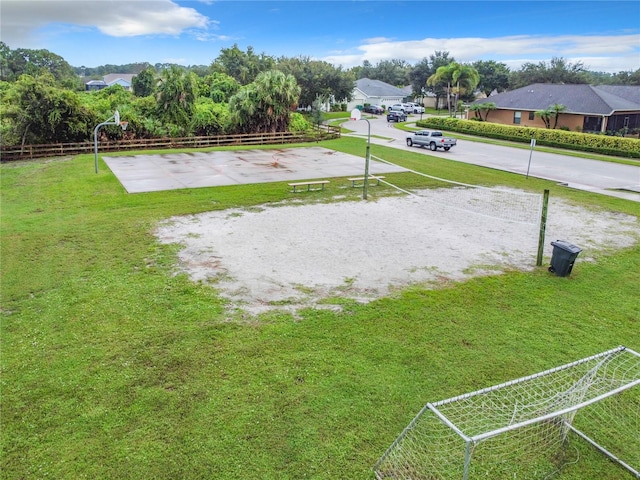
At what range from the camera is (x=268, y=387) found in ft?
21.5

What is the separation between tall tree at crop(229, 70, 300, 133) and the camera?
34688 mm

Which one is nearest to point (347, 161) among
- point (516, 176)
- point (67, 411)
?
point (516, 176)

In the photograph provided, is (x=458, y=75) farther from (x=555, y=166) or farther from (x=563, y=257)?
(x=563, y=257)

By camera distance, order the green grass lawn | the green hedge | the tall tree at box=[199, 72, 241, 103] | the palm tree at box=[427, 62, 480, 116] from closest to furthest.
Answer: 1. the green grass lawn
2. the green hedge
3. the tall tree at box=[199, 72, 241, 103]
4. the palm tree at box=[427, 62, 480, 116]

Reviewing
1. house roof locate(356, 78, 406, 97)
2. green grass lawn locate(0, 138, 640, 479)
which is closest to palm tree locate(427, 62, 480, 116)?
house roof locate(356, 78, 406, 97)

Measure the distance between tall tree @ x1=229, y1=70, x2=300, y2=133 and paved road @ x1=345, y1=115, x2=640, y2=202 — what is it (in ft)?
25.8

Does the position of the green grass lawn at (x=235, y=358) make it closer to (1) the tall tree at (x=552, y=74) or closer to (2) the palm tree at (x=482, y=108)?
(2) the palm tree at (x=482, y=108)

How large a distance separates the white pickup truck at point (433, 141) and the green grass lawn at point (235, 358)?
21968 mm

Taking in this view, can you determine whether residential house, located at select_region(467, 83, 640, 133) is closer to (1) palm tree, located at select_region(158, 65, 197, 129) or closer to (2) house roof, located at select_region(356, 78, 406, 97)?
(2) house roof, located at select_region(356, 78, 406, 97)

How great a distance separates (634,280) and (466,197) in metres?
8.46

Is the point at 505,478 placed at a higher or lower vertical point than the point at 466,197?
lower

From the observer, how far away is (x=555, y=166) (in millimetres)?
28469

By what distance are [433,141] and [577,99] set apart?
19.9 m

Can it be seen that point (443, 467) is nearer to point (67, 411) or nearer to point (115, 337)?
point (67, 411)
